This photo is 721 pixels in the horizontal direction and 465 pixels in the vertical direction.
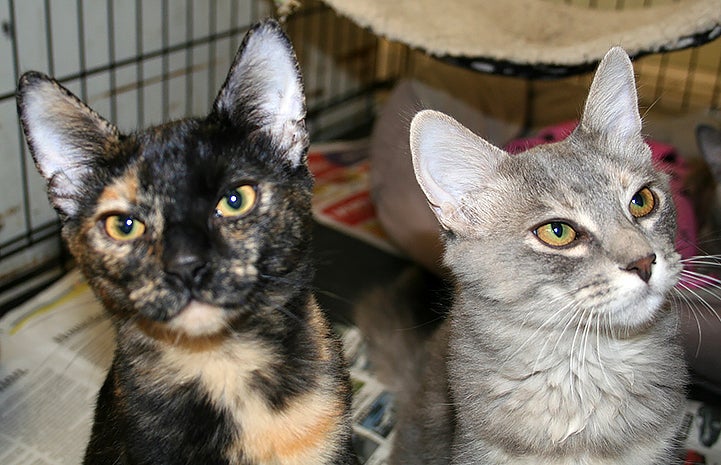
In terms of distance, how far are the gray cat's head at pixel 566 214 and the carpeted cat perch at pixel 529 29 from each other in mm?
689

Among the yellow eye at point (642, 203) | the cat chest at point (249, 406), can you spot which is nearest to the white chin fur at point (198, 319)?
the cat chest at point (249, 406)

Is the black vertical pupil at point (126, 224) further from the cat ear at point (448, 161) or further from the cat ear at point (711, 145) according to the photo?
the cat ear at point (711, 145)

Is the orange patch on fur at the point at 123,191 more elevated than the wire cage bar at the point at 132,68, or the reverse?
the orange patch on fur at the point at 123,191

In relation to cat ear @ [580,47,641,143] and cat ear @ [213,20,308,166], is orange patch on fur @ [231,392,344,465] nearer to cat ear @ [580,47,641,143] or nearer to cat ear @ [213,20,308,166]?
cat ear @ [213,20,308,166]

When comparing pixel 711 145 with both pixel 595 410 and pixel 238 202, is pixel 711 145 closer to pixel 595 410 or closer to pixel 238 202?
pixel 595 410

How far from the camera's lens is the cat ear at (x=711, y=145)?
2338mm

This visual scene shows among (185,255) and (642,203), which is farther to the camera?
(642,203)

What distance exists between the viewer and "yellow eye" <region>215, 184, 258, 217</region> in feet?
3.93

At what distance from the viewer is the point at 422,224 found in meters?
2.34

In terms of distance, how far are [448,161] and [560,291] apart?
1.01ft

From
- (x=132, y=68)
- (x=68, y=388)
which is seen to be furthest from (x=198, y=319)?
(x=132, y=68)

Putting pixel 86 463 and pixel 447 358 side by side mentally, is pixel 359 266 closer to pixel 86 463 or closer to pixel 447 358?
pixel 447 358

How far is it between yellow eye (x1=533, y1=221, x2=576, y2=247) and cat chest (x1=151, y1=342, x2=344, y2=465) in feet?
1.52

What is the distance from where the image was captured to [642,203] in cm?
136
